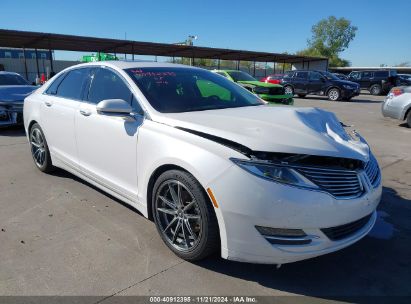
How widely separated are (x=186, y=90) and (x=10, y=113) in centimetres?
658

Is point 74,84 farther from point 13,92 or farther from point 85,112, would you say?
point 13,92

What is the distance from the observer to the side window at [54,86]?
4.82m

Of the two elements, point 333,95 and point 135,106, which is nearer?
point 135,106

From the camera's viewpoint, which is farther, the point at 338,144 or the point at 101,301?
the point at 338,144

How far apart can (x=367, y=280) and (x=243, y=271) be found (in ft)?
3.10

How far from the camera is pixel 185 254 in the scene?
9.51ft

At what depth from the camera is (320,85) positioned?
67.6ft

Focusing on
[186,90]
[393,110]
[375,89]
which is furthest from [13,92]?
[375,89]

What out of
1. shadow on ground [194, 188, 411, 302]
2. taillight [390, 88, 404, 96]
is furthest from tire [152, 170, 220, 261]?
taillight [390, 88, 404, 96]

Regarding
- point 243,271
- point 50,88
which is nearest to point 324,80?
point 50,88

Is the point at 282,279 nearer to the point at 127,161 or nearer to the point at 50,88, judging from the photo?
the point at 127,161

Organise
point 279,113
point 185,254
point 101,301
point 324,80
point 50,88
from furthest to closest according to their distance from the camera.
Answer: point 324,80 → point 50,88 → point 279,113 → point 185,254 → point 101,301

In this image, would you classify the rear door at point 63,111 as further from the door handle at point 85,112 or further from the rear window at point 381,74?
the rear window at point 381,74

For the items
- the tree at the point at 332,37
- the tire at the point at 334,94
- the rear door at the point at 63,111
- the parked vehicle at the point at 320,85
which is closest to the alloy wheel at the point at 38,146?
the rear door at the point at 63,111
